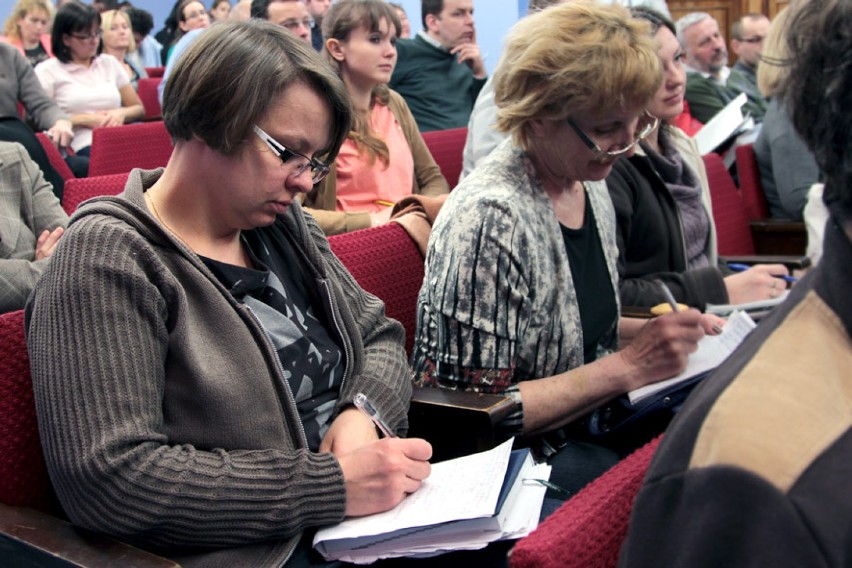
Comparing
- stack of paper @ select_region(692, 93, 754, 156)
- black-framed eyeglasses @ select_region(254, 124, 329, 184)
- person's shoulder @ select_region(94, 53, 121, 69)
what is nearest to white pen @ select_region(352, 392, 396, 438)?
black-framed eyeglasses @ select_region(254, 124, 329, 184)

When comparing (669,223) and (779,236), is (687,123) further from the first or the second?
(669,223)

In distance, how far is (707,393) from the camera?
2.34 feet

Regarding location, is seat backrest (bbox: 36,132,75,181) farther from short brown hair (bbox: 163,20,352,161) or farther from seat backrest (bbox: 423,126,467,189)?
short brown hair (bbox: 163,20,352,161)

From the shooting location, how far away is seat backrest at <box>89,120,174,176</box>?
3.41m

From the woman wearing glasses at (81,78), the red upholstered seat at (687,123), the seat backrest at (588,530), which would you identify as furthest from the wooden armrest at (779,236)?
the woman wearing glasses at (81,78)

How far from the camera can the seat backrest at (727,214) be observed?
3438 mm

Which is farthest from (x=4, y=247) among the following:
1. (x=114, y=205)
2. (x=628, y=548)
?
(x=628, y=548)

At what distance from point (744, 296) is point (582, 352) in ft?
2.58

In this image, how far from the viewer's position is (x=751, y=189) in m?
3.76

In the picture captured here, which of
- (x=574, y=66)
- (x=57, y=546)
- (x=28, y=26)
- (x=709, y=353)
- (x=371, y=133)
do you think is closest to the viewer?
(x=57, y=546)

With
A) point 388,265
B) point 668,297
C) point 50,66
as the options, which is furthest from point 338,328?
point 50,66

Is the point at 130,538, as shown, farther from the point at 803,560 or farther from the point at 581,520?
the point at 803,560

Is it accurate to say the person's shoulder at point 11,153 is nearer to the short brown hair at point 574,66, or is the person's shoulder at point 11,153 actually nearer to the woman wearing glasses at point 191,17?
the short brown hair at point 574,66

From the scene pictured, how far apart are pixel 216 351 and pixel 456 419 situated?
502 mm
